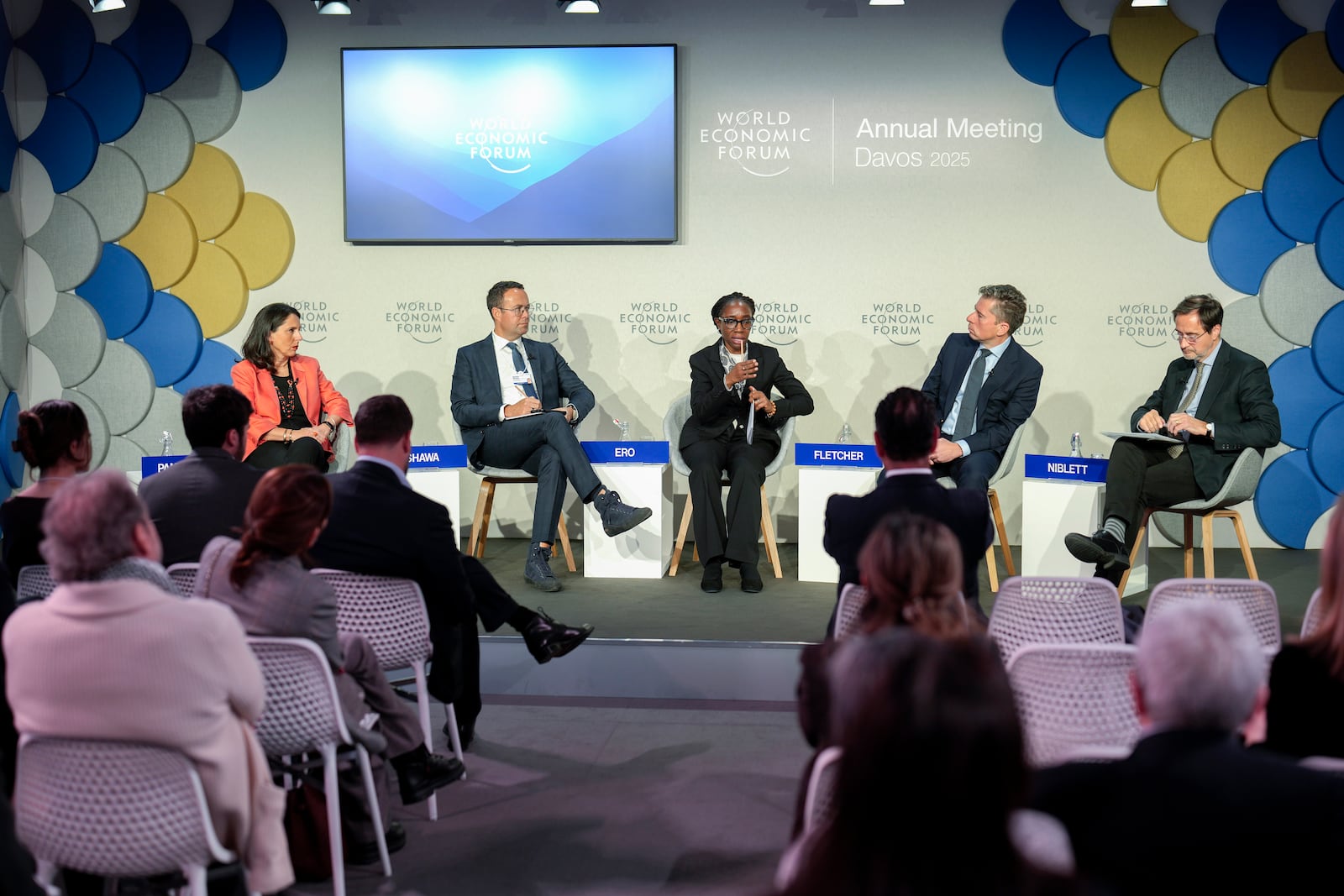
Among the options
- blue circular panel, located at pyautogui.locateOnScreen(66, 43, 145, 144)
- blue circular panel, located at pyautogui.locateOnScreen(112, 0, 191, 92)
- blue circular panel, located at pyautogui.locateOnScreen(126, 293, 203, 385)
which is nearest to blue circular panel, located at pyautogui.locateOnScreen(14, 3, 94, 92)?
blue circular panel, located at pyautogui.locateOnScreen(66, 43, 145, 144)

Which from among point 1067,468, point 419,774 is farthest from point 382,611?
point 1067,468

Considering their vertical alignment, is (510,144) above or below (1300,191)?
above

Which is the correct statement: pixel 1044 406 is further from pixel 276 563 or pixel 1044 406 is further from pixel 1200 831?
pixel 1200 831

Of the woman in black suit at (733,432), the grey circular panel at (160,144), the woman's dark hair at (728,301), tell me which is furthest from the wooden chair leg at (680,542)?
the grey circular panel at (160,144)

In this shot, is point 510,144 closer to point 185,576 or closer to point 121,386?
point 121,386

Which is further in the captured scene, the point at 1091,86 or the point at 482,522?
the point at 1091,86

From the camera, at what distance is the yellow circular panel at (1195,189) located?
20.9ft

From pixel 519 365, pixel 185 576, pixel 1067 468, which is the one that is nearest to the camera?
pixel 185 576

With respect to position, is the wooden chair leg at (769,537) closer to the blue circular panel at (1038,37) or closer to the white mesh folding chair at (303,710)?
the blue circular panel at (1038,37)

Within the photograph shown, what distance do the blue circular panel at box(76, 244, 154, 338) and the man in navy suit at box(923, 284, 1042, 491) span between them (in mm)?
4638

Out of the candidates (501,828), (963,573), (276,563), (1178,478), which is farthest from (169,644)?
(1178,478)

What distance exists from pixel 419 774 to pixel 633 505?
2705mm

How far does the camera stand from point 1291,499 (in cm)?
646

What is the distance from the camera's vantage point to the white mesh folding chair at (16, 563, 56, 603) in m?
2.88
